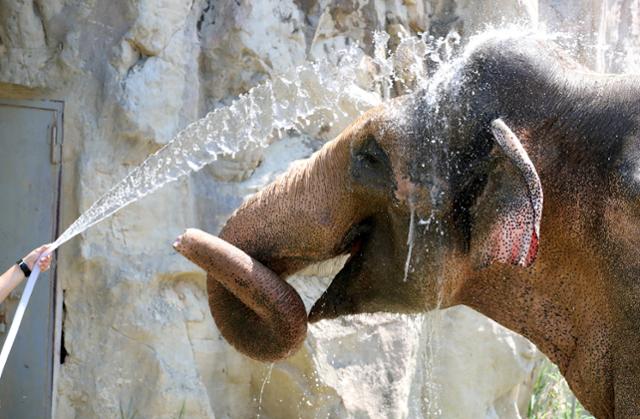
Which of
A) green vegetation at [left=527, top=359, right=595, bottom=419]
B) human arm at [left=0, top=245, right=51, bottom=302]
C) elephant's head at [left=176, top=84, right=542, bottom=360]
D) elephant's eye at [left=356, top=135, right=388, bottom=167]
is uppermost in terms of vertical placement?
elephant's eye at [left=356, top=135, right=388, bottom=167]

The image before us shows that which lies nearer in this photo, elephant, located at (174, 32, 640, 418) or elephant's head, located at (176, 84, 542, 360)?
elephant, located at (174, 32, 640, 418)

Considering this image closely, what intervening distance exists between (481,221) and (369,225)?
40 centimetres

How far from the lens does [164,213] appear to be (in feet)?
16.0

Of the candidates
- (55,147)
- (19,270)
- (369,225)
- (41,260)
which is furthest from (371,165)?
(55,147)

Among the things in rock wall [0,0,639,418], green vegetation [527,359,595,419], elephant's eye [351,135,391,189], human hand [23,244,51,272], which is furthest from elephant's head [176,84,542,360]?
green vegetation [527,359,595,419]

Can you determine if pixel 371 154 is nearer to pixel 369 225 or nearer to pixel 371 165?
pixel 371 165

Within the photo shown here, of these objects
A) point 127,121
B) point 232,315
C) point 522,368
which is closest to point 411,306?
point 232,315

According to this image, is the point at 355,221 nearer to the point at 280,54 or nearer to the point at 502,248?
the point at 502,248

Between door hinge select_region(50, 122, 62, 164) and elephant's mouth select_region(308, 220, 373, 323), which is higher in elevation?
door hinge select_region(50, 122, 62, 164)

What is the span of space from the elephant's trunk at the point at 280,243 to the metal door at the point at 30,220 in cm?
189

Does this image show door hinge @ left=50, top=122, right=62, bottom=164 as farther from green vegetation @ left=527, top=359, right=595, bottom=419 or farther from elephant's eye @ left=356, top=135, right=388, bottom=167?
green vegetation @ left=527, top=359, right=595, bottom=419

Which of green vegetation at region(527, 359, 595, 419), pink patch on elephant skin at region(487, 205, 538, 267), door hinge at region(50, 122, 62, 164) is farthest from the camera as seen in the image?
green vegetation at region(527, 359, 595, 419)

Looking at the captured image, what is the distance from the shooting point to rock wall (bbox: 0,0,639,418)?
477 centimetres

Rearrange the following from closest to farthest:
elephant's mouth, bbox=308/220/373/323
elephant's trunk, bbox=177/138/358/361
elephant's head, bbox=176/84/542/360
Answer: elephant's head, bbox=176/84/542/360 < elephant's trunk, bbox=177/138/358/361 < elephant's mouth, bbox=308/220/373/323
